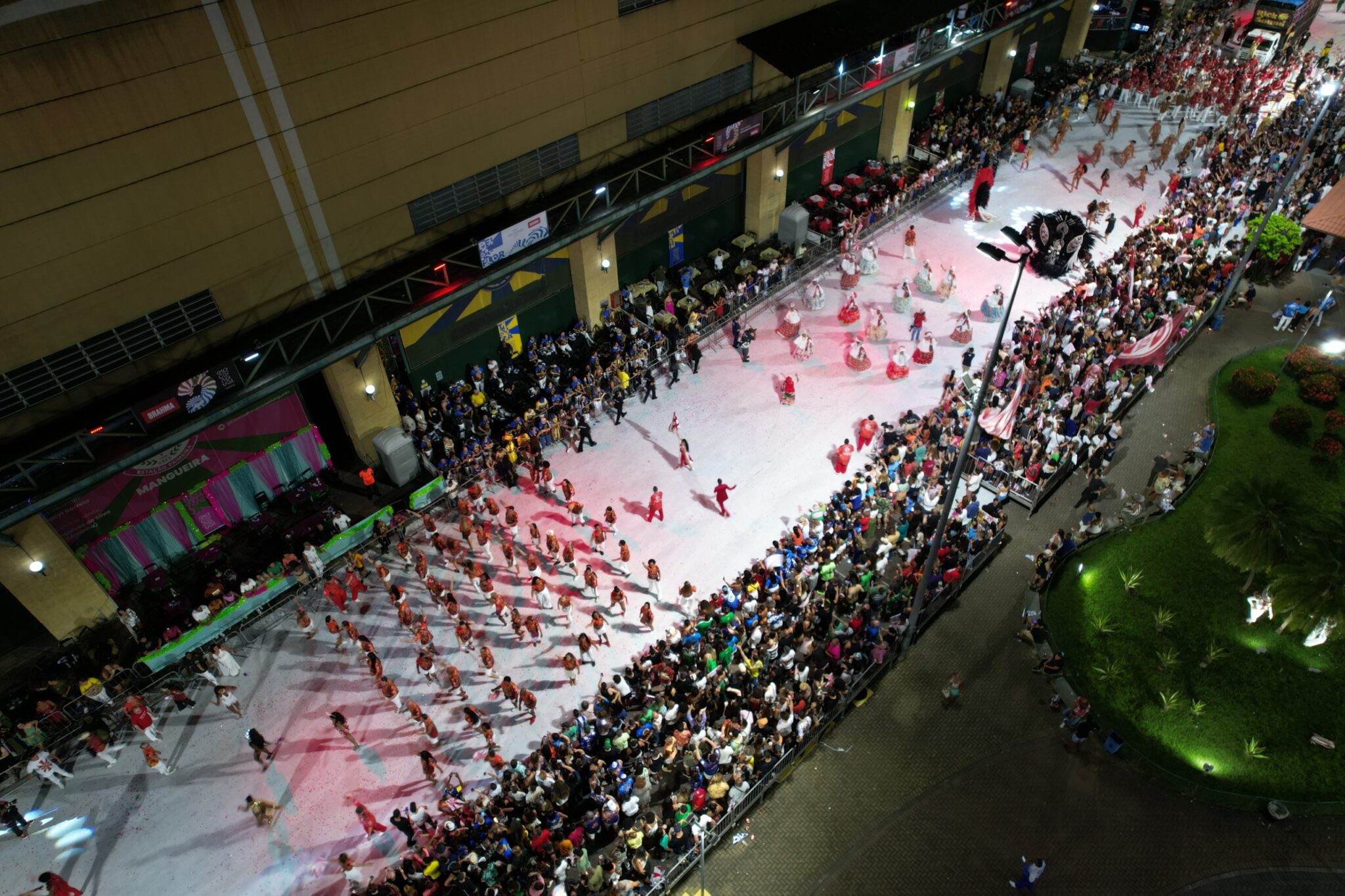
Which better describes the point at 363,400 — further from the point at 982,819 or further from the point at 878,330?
the point at 982,819

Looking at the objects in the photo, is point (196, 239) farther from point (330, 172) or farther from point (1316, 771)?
point (1316, 771)

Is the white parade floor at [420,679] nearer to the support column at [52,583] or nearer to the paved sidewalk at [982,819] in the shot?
the support column at [52,583]

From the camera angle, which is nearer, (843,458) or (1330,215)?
(843,458)

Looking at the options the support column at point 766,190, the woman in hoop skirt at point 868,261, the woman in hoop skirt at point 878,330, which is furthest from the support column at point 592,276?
the woman in hoop skirt at point 868,261

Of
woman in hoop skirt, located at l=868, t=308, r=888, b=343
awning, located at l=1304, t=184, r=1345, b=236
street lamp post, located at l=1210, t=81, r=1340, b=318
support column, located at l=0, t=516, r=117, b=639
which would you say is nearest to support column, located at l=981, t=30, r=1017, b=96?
street lamp post, located at l=1210, t=81, r=1340, b=318

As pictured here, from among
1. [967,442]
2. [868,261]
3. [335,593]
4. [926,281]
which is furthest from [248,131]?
[926,281]

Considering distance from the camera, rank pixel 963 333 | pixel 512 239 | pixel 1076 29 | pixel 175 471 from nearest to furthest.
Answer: pixel 175 471 → pixel 512 239 → pixel 963 333 → pixel 1076 29
